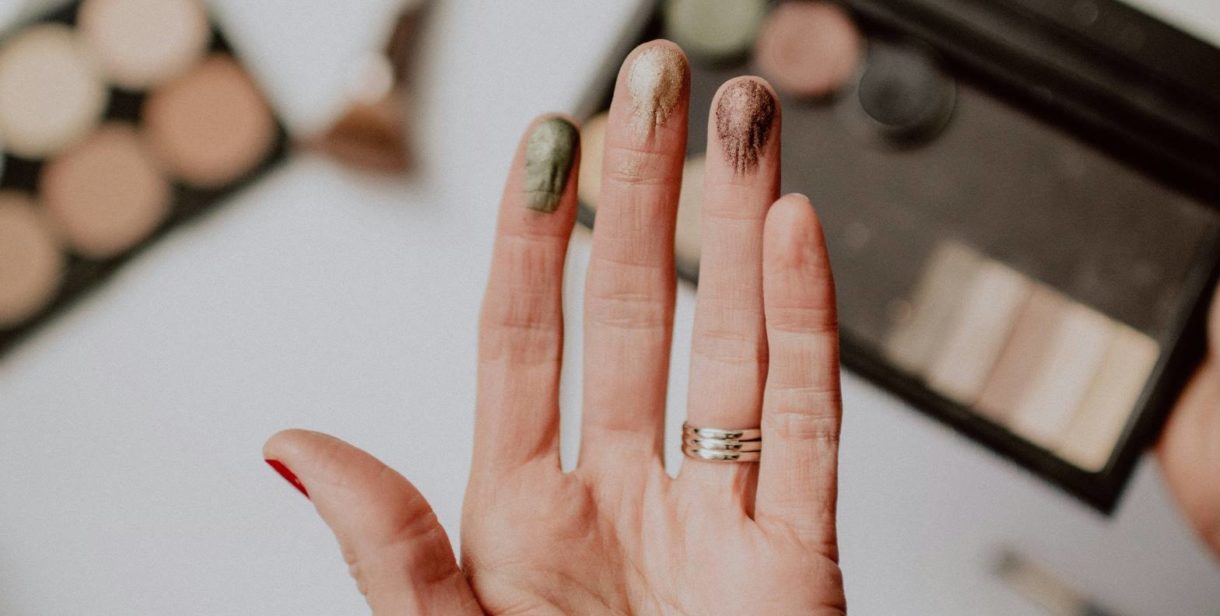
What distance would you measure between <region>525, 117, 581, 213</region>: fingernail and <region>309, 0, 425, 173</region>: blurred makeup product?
0.27m

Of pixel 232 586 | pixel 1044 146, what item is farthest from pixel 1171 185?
pixel 232 586

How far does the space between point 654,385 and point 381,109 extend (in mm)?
404

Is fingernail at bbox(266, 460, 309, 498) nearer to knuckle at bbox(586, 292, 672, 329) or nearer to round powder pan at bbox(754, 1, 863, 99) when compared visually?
knuckle at bbox(586, 292, 672, 329)

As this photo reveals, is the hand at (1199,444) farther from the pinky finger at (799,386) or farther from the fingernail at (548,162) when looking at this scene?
the fingernail at (548,162)

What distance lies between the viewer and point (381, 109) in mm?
809

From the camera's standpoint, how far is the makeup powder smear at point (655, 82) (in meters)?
0.56

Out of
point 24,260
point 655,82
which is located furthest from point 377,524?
point 24,260

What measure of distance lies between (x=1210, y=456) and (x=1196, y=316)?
0.13 meters

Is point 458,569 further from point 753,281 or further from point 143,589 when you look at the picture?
point 143,589

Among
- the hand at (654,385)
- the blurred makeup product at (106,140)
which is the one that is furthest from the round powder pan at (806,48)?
the blurred makeup product at (106,140)

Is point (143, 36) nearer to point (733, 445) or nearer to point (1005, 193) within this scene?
point (733, 445)

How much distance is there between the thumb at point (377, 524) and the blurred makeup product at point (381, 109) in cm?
37

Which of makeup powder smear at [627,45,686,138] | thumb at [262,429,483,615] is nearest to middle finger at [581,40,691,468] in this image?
makeup powder smear at [627,45,686,138]

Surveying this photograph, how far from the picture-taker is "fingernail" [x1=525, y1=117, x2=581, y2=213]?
0.59 meters
